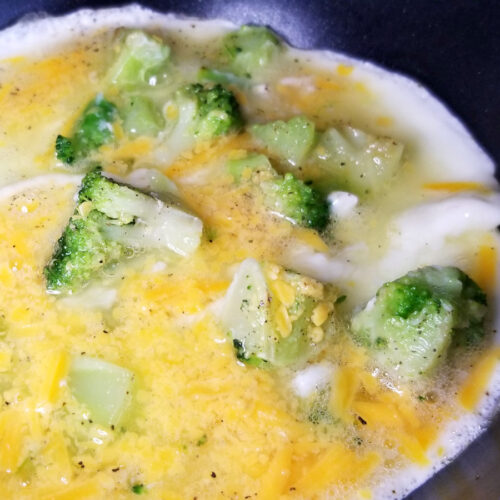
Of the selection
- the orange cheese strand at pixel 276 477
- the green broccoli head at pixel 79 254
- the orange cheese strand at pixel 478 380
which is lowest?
the orange cheese strand at pixel 276 477

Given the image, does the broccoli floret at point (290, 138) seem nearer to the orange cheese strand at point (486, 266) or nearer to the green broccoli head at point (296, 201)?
the green broccoli head at point (296, 201)

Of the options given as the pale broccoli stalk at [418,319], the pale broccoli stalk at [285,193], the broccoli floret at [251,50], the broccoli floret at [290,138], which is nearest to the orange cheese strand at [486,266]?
the pale broccoli stalk at [418,319]

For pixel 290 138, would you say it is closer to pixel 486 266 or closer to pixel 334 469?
pixel 486 266

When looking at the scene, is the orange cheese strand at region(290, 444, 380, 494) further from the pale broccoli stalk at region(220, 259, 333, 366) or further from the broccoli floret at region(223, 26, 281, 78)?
the broccoli floret at region(223, 26, 281, 78)

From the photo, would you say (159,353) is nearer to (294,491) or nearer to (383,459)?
(294,491)

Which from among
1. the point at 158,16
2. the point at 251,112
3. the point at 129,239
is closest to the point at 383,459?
the point at 129,239

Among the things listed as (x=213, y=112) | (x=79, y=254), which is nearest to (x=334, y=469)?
(x=79, y=254)
